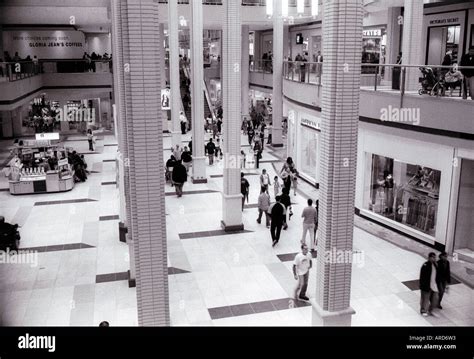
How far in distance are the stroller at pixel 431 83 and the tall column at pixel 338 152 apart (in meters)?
5.73

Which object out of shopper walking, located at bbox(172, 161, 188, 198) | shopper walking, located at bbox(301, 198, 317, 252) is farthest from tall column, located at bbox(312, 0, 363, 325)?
shopper walking, located at bbox(172, 161, 188, 198)

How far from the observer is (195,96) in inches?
717

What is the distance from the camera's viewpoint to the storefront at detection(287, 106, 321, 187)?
19.4 meters

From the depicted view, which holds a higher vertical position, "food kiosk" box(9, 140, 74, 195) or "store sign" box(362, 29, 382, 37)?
"store sign" box(362, 29, 382, 37)

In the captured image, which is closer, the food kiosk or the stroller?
the stroller

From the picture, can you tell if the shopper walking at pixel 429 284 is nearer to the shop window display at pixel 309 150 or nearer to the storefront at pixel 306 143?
the storefront at pixel 306 143

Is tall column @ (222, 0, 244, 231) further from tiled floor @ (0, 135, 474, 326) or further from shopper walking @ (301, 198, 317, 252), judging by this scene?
shopper walking @ (301, 198, 317, 252)

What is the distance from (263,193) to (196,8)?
25.1 ft

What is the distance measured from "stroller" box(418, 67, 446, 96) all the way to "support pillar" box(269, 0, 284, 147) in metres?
13.5

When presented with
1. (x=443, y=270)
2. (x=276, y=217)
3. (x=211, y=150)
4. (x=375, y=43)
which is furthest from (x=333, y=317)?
(x=375, y=43)
